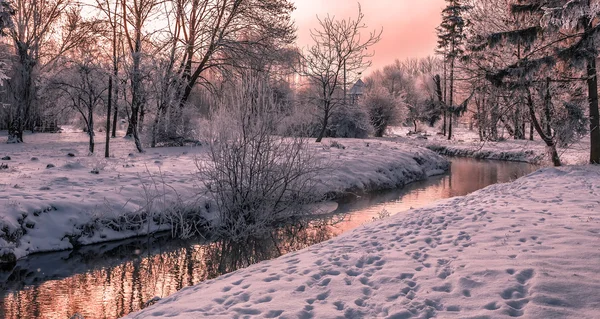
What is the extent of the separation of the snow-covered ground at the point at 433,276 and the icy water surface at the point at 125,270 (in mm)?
1458

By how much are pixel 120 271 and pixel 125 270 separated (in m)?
0.09

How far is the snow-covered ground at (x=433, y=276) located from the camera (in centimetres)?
464

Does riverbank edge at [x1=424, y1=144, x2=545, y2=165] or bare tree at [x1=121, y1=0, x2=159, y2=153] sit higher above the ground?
bare tree at [x1=121, y1=0, x2=159, y2=153]

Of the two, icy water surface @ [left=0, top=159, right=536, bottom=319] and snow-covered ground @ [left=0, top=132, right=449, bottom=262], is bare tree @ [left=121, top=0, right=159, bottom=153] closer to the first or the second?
snow-covered ground @ [left=0, top=132, right=449, bottom=262]

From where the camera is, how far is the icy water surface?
22.1 ft

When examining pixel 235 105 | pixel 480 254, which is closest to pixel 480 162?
pixel 235 105

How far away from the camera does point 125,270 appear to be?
8.34m

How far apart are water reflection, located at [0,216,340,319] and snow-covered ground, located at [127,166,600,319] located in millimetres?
1408

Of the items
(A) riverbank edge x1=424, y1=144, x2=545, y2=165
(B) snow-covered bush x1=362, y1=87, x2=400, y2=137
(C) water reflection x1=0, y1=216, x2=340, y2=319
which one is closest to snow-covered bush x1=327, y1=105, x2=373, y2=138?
(B) snow-covered bush x1=362, y1=87, x2=400, y2=137

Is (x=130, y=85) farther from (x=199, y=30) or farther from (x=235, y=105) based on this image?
(x=235, y=105)

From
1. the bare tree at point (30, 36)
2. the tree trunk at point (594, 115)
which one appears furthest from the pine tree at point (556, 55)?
the bare tree at point (30, 36)

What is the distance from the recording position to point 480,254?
242 inches

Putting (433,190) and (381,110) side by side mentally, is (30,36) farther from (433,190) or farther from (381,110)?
(381,110)

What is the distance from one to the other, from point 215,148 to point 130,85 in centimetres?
1063
